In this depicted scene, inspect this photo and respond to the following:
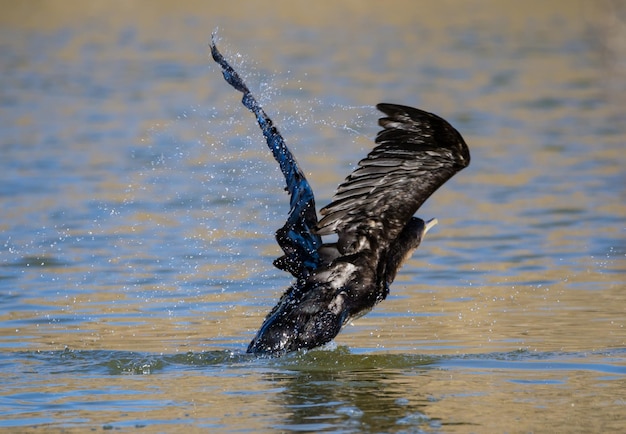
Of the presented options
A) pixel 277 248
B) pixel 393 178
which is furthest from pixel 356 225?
pixel 277 248

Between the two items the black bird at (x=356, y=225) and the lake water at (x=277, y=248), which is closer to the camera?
the lake water at (x=277, y=248)

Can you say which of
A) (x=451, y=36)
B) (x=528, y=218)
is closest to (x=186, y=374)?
(x=528, y=218)

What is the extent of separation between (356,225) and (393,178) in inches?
14.2

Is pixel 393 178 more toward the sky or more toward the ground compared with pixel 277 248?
more toward the ground

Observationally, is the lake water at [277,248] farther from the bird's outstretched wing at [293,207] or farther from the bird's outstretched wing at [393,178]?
the bird's outstretched wing at [393,178]

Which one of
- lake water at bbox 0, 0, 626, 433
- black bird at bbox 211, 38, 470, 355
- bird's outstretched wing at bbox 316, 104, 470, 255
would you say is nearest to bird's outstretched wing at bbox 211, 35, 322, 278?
black bird at bbox 211, 38, 470, 355

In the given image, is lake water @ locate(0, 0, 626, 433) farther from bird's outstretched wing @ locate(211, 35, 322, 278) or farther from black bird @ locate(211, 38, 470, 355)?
bird's outstretched wing @ locate(211, 35, 322, 278)

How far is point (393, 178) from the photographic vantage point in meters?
6.80

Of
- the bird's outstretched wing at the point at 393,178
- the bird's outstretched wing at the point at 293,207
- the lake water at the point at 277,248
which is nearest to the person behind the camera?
the lake water at the point at 277,248

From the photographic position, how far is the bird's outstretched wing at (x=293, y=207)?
22.9ft

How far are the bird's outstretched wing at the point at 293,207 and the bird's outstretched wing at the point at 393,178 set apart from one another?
0.16 meters

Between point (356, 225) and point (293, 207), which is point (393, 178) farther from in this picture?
point (293, 207)

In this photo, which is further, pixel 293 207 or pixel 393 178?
pixel 293 207

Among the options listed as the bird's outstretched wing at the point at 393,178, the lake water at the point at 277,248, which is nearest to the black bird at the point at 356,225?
the bird's outstretched wing at the point at 393,178
